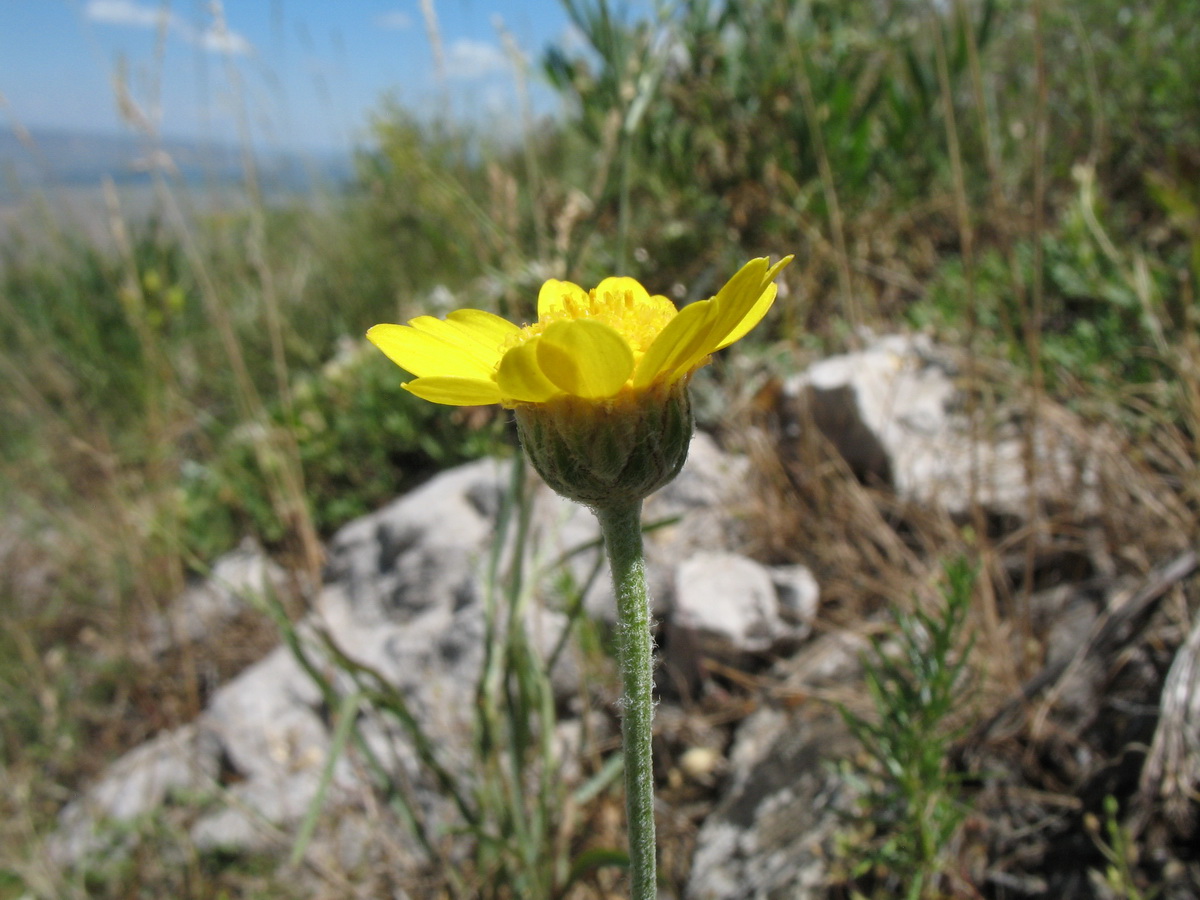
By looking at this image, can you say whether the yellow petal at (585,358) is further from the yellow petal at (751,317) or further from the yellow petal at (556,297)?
the yellow petal at (556,297)

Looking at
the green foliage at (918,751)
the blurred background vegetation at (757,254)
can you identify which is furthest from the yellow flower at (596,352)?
the blurred background vegetation at (757,254)

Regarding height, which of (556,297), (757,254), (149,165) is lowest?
(556,297)

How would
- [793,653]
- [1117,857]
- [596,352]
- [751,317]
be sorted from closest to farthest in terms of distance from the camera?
[596,352]
[751,317]
[1117,857]
[793,653]

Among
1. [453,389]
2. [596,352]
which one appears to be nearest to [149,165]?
[453,389]

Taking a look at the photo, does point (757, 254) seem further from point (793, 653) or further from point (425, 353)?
point (425, 353)

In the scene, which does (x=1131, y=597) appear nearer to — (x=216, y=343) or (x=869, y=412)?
(x=869, y=412)

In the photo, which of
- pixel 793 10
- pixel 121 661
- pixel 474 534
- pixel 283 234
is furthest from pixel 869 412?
pixel 283 234

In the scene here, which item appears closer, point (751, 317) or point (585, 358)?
point (585, 358)

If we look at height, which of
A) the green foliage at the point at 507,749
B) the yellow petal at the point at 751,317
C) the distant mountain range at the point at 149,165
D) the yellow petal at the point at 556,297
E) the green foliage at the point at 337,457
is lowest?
the green foliage at the point at 507,749
